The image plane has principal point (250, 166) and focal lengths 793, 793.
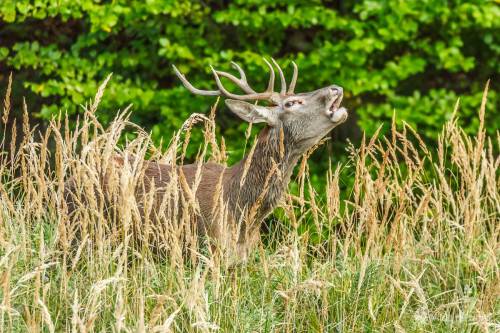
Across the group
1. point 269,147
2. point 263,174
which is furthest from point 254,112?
point 263,174

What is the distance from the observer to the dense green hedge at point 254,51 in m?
7.86

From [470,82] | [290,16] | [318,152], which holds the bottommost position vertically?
[318,152]

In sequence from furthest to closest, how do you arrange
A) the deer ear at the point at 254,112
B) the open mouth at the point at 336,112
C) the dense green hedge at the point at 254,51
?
the dense green hedge at the point at 254,51
the deer ear at the point at 254,112
the open mouth at the point at 336,112

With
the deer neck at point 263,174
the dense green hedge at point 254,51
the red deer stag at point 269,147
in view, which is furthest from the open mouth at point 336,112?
the dense green hedge at point 254,51

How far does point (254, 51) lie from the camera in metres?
8.51

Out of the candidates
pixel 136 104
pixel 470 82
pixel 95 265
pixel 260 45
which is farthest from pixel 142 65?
pixel 95 265

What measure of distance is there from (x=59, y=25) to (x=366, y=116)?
3.72m

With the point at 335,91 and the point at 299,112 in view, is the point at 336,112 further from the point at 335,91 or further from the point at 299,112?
the point at 299,112

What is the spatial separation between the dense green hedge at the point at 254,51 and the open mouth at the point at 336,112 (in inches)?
114

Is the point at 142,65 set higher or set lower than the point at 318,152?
higher

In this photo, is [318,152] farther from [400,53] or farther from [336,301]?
[336,301]

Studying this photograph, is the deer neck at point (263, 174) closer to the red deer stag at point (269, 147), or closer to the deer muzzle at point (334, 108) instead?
the red deer stag at point (269, 147)

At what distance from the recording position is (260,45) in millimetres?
8289

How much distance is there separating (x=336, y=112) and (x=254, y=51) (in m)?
3.83
